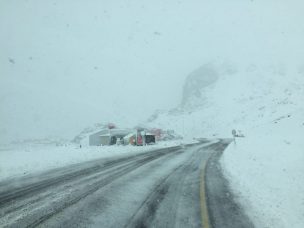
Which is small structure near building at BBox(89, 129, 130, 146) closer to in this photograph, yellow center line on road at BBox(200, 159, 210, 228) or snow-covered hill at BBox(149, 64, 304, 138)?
snow-covered hill at BBox(149, 64, 304, 138)

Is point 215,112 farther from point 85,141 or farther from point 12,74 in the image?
point 12,74

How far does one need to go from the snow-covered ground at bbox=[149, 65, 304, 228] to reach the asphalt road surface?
71 centimetres

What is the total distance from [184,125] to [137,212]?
109524mm

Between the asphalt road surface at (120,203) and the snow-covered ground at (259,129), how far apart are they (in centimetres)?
71

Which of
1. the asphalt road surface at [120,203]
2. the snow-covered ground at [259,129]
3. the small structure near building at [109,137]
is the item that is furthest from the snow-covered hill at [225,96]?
the asphalt road surface at [120,203]

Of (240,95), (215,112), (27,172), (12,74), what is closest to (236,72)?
(240,95)

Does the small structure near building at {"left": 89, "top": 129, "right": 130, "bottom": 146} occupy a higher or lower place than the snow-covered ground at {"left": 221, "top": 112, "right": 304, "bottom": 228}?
higher

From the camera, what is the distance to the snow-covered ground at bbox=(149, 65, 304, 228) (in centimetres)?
753

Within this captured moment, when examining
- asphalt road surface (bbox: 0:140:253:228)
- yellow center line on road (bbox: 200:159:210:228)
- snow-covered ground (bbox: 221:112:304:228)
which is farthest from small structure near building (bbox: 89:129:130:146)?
yellow center line on road (bbox: 200:159:210:228)

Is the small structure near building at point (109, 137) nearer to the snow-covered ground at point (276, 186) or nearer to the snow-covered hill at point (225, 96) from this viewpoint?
the snow-covered hill at point (225, 96)

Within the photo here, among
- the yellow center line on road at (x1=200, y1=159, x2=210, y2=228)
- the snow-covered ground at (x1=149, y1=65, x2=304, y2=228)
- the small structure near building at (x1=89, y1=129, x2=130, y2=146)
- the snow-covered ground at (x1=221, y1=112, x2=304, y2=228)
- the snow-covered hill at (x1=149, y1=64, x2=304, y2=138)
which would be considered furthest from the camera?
the snow-covered hill at (x1=149, y1=64, x2=304, y2=138)

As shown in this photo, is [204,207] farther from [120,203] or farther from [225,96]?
[225,96]

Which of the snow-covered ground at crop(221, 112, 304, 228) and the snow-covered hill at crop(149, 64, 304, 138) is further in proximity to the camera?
the snow-covered hill at crop(149, 64, 304, 138)

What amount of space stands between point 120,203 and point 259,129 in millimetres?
23513
